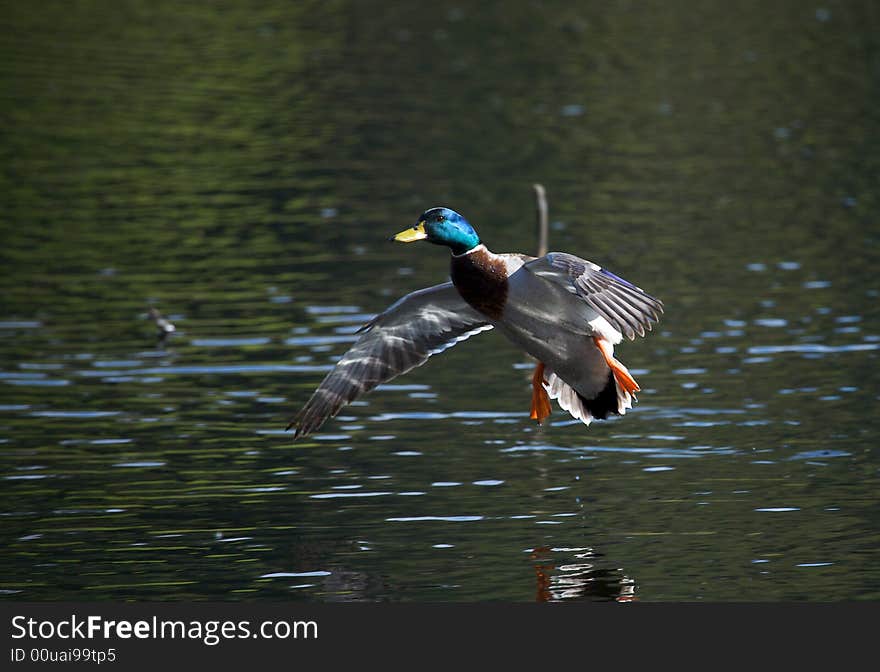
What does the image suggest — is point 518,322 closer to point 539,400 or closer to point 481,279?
point 481,279

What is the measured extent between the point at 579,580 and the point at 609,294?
7.80ft

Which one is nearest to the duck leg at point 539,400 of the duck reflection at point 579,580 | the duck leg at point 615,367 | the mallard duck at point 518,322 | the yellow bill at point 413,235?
the mallard duck at point 518,322

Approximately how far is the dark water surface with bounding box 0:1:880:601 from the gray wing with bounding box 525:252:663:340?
197 centimetres

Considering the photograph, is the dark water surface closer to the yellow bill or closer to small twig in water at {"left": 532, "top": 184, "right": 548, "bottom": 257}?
small twig in water at {"left": 532, "top": 184, "right": 548, "bottom": 257}

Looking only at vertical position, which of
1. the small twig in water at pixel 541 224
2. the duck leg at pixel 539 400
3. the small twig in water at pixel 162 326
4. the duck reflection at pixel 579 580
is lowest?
the duck reflection at pixel 579 580

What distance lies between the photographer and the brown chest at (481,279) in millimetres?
14203

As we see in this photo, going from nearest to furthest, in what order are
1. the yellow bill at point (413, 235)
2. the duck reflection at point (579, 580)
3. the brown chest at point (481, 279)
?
the duck reflection at point (579, 580)
the yellow bill at point (413, 235)
the brown chest at point (481, 279)

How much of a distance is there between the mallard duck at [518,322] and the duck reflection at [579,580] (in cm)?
179

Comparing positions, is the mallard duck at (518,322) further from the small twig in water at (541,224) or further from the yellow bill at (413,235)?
the small twig in water at (541,224)

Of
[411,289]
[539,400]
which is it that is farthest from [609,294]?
[411,289]

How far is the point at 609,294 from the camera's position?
13.8m

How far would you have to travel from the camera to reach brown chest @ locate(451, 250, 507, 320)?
14.2 meters

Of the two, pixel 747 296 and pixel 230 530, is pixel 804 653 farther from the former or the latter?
pixel 747 296

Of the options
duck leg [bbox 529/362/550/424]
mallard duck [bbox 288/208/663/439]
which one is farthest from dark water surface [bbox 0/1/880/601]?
mallard duck [bbox 288/208/663/439]
